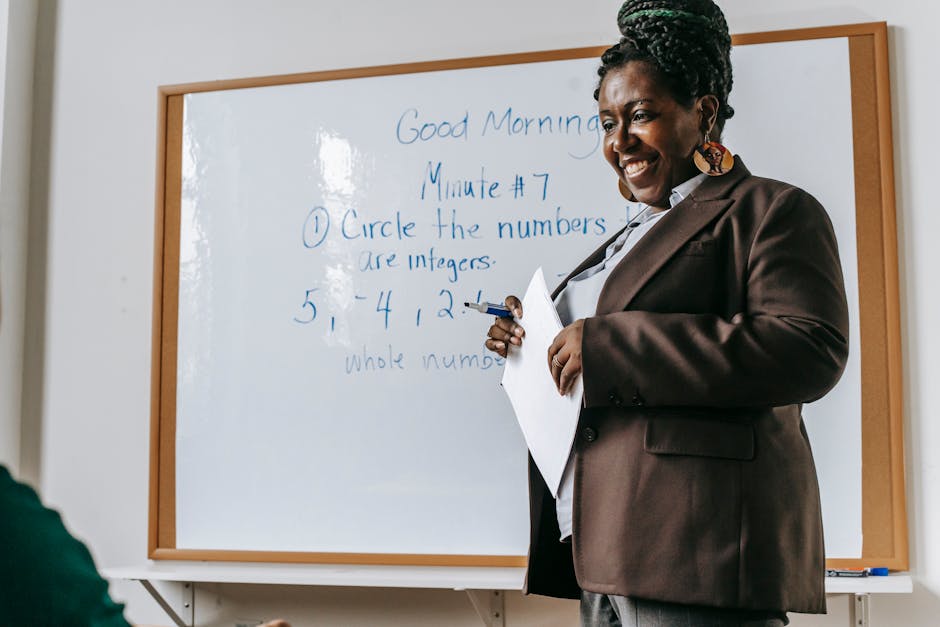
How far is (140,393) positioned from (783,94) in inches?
55.9

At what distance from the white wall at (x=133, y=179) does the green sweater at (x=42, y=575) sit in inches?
54.5

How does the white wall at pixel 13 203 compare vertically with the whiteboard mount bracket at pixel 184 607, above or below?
above

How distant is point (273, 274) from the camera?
6.76ft

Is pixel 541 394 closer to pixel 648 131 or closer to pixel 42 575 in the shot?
pixel 648 131

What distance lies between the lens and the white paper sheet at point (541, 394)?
1.12 metres

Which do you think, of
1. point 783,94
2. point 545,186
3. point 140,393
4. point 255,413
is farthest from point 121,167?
point 783,94

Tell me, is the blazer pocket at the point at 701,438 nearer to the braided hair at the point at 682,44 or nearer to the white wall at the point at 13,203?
the braided hair at the point at 682,44

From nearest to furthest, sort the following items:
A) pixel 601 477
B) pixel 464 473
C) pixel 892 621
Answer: pixel 601 477
pixel 892 621
pixel 464 473

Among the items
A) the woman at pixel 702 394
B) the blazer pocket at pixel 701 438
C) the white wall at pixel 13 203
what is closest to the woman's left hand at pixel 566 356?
the woman at pixel 702 394

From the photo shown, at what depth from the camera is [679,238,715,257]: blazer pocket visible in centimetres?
108

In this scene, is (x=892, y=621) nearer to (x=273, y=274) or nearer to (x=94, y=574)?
(x=273, y=274)

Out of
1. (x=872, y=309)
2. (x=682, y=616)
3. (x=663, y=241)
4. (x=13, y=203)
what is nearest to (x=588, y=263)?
(x=663, y=241)

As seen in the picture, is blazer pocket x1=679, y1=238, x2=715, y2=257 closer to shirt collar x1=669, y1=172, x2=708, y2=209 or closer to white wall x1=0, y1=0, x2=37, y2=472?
shirt collar x1=669, y1=172, x2=708, y2=209

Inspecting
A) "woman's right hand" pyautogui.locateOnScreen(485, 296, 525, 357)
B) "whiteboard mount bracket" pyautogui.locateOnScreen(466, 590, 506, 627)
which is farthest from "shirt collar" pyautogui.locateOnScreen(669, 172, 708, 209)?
"whiteboard mount bracket" pyautogui.locateOnScreen(466, 590, 506, 627)
